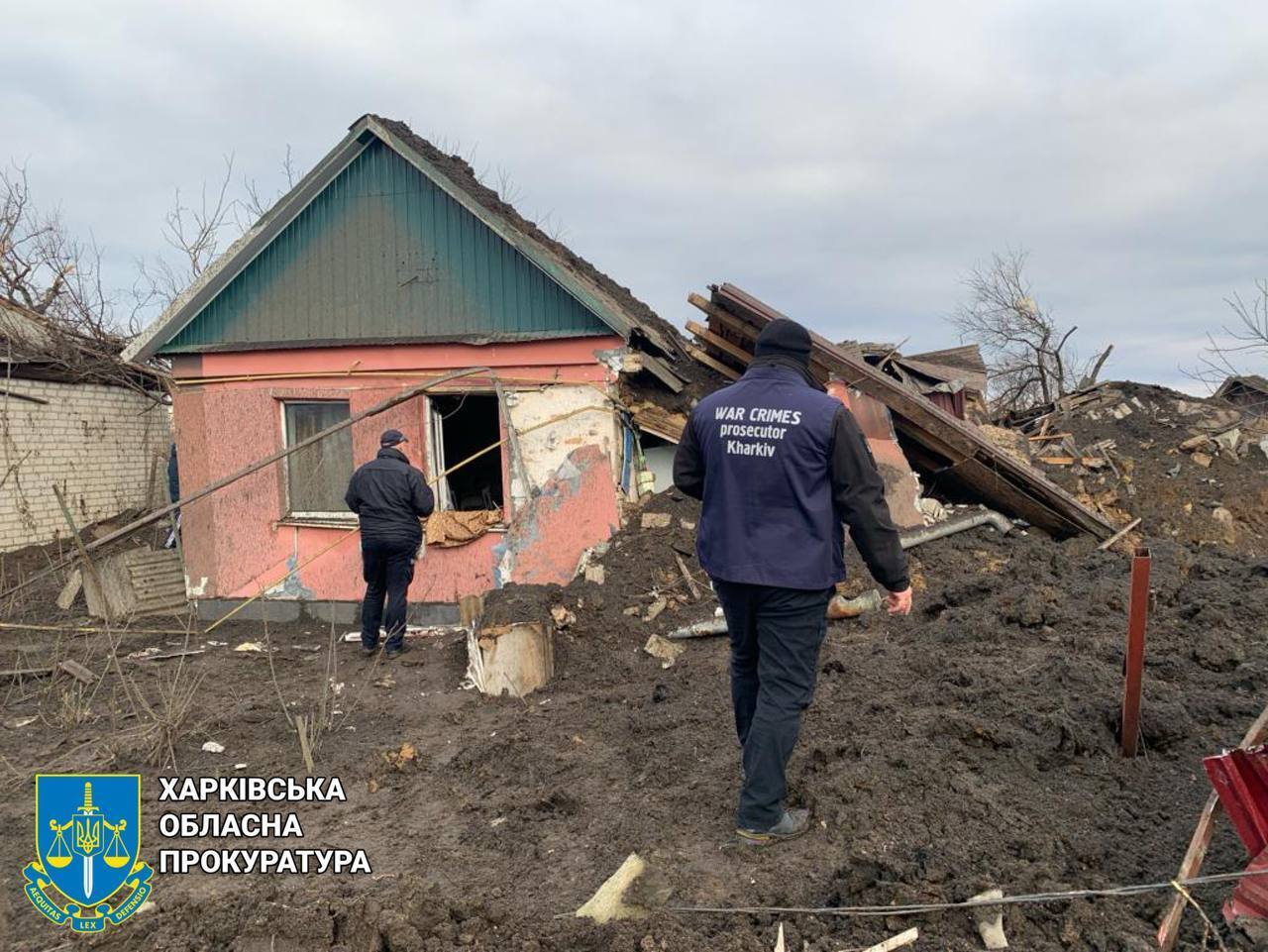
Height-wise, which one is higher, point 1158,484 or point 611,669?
point 1158,484

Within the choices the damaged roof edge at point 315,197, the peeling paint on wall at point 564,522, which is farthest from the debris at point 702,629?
the damaged roof edge at point 315,197

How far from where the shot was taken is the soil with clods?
2.98m

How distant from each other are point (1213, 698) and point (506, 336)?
633 centimetres

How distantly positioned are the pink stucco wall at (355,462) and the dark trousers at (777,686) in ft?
15.9

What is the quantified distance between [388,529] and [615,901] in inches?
194

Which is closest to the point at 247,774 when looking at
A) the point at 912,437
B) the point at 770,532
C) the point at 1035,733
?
the point at 770,532

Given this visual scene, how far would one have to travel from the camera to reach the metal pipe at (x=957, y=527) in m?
7.68

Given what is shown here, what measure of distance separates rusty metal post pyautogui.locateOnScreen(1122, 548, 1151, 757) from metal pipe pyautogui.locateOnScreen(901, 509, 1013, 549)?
12.1ft

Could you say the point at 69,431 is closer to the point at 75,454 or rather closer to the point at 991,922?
the point at 75,454

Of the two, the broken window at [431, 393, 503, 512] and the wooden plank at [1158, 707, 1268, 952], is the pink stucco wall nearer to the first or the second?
the broken window at [431, 393, 503, 512]

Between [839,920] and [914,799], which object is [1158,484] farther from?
[839,920]

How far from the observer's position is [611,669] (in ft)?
21.8

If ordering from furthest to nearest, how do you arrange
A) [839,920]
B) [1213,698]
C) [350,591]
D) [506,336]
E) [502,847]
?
[350,591] → [506,336] → [1213,698] → [502,847] → [839,920]

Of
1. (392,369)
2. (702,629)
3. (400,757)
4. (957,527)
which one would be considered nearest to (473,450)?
(392,369)
